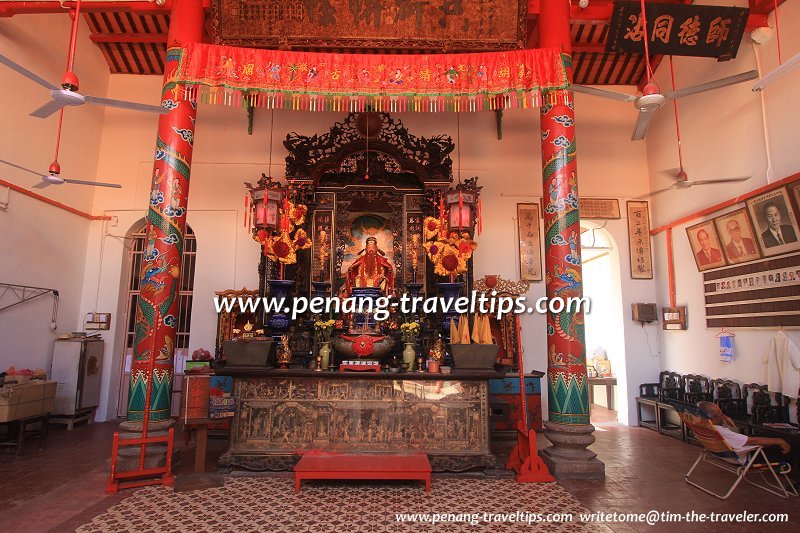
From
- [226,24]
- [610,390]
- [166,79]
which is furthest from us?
[610,390]

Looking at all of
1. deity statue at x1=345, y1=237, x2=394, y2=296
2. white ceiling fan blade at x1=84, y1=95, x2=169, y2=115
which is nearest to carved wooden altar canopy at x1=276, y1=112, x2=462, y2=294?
deity statue at x1=345, y1=237, x2=394, y2=296

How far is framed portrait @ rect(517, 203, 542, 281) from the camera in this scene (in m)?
7.55

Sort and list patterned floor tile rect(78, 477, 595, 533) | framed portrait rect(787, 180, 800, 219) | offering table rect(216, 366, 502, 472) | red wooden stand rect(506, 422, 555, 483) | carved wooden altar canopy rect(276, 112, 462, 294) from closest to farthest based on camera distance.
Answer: patterned floor tile rect(78, 477, 595, 533) < red wooden stand rect(506, 422, 555, 483) < offering table rect(216, 366, 502, 472) < framed portrait rect(787, 180, 800, 219) < carved wooden altar canopy rect(276, 112, 462, 294)

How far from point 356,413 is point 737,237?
5003mm

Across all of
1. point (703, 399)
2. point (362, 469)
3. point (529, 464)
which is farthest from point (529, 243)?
point (362, 469)

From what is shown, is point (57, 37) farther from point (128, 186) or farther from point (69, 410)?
point (69, 410)

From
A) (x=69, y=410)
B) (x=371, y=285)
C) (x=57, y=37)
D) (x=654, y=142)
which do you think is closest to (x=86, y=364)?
(x=69, y=410)

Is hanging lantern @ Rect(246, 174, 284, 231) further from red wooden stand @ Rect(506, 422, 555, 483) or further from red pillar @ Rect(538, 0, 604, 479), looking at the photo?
red wooden stand @ Rect(506, 422, 555, 483)

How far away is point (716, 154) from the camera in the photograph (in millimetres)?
6281

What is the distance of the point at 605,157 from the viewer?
7980 millimetres

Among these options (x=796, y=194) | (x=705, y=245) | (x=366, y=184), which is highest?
(x=366, y=184)

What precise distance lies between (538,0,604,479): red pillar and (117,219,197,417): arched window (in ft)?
18.4

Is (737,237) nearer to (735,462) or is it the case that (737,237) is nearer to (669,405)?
(669,405)

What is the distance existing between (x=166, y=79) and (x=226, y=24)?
3.46 ft
